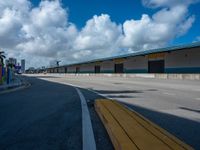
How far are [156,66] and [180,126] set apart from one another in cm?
5108

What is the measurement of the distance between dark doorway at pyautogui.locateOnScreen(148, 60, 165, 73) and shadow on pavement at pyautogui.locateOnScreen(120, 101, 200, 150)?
154 ft

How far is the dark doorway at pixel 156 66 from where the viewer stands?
2148 inches

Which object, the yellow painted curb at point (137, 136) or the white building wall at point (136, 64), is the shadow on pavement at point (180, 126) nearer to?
the yellow painted curb at point (137, 136)

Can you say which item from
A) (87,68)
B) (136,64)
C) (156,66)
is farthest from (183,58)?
(87,68)

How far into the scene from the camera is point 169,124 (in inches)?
281

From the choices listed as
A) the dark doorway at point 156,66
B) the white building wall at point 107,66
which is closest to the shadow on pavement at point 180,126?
the dark doorway at point 156,66

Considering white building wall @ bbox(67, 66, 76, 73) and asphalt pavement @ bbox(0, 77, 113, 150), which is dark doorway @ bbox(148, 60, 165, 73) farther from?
white building wall @ bbox(67, 66, 76, 73)

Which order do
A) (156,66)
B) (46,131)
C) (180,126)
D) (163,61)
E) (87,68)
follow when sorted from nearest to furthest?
1. (46,131)
2. (180,126)
3. (163,61)
4. (156,66)
5. (87,68)

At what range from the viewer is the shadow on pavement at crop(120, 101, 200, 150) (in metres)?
5.57

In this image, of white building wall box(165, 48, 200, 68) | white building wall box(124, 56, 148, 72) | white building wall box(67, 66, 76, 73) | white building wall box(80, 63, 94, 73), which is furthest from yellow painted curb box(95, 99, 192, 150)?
white building wall box(67, 66, 76, 73)

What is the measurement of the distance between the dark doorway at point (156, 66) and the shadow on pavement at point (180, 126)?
46.9 metres

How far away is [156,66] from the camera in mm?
56906

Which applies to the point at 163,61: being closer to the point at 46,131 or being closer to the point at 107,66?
the point at 107,66

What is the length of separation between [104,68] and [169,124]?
78822 mm
